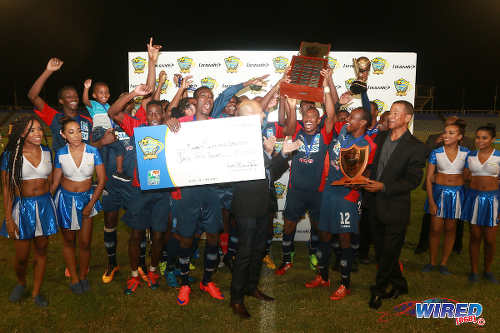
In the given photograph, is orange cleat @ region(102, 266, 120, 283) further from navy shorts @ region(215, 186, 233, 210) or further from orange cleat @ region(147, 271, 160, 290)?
navy shorts @ region(215, 186, 233, 210)

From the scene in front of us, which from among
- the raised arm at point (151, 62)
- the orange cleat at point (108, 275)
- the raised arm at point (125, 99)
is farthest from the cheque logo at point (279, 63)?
the orange cleat at point (108, 275)

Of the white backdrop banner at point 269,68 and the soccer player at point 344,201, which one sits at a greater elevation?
the white backdrop banner at point 269,68

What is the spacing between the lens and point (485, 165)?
441cm

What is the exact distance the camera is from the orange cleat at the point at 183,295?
13.3 feet

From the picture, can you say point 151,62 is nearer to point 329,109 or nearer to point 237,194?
point 237,194

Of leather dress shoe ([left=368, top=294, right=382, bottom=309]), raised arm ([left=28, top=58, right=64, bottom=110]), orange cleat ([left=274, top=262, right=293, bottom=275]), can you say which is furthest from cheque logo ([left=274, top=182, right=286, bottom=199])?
raised arm ([left=28, top=58, right=64, bottom=110])

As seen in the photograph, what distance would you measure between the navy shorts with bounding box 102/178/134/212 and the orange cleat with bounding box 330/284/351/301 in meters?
3.13

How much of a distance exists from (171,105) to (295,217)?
2558 mm

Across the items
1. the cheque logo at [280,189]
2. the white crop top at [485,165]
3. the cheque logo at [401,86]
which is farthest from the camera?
the cheque logo at [280,189]

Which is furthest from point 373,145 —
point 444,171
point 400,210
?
point 444,171

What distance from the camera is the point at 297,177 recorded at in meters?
4.75

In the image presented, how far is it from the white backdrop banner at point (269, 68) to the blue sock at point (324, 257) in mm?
2953

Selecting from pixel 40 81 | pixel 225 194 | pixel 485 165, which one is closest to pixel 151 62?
pixel 40 81

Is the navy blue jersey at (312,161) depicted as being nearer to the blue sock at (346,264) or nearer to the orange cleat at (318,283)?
the blue sock at (346,264)
